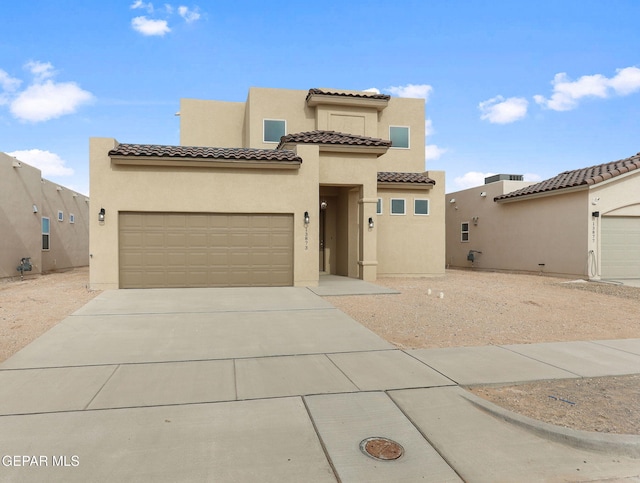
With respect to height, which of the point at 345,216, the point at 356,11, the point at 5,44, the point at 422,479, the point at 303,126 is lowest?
the point at 422,479

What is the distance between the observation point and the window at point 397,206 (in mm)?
17547

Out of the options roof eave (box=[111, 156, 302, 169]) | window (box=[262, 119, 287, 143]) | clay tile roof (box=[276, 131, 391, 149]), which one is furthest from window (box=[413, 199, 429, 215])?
window (box=[262, 119, 287, 143])

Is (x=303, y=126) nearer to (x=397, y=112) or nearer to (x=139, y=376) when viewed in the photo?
(x=397, y=112)

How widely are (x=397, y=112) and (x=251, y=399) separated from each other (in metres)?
19.4

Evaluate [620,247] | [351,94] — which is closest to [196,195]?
[351,94]

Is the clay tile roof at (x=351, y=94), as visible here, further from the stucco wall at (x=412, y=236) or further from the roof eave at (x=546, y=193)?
the roof eave at (x=546, y=193)

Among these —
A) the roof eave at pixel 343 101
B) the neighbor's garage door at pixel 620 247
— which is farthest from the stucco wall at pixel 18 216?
the neighbor's garage door at pixel 620 247

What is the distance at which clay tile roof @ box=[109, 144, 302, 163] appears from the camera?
12297 millimetres

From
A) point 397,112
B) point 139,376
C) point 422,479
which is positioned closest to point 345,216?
point 397,112

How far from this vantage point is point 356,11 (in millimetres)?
15227

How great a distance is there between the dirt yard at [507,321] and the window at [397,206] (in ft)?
13.3

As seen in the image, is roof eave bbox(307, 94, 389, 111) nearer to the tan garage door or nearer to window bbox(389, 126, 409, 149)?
window bbox(389, 126, 409, 149)

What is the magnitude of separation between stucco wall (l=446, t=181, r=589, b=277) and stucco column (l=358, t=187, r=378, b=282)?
907cm

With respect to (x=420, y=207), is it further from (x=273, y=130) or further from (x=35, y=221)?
(x=35, y=221)
